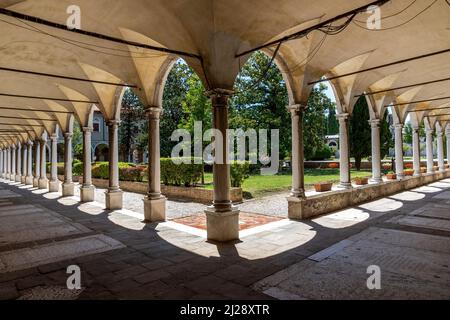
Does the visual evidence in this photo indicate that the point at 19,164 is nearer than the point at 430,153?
No

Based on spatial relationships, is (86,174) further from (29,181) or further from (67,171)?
(29,181)

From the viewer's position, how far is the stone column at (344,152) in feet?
36.4

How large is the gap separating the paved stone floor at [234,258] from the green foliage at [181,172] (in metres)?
4.68

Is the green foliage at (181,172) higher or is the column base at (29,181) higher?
the green foliage at (181,172)

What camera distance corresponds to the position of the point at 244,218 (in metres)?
9.31

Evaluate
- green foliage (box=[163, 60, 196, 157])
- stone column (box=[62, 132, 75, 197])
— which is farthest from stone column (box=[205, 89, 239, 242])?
green foliage (box=[163, 60, 196, 157])

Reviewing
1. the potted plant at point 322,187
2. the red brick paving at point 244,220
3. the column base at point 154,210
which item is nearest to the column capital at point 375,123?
the potted plant at point 322,187

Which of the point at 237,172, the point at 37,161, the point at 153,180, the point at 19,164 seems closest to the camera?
the point at 153,180

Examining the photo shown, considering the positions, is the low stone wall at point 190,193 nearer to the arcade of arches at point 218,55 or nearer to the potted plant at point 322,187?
the arcade of arches at point 218,55

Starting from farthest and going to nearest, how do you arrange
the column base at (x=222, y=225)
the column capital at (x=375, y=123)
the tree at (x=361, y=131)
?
1. the tree at (x=361, y=131)
2. the column capital at (x=375, y=123)
3. the column base at (x=222, y=225)

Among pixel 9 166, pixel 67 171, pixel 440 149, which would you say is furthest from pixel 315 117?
pixel 9 166

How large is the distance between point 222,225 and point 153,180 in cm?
348

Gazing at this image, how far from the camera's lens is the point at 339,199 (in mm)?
10422
